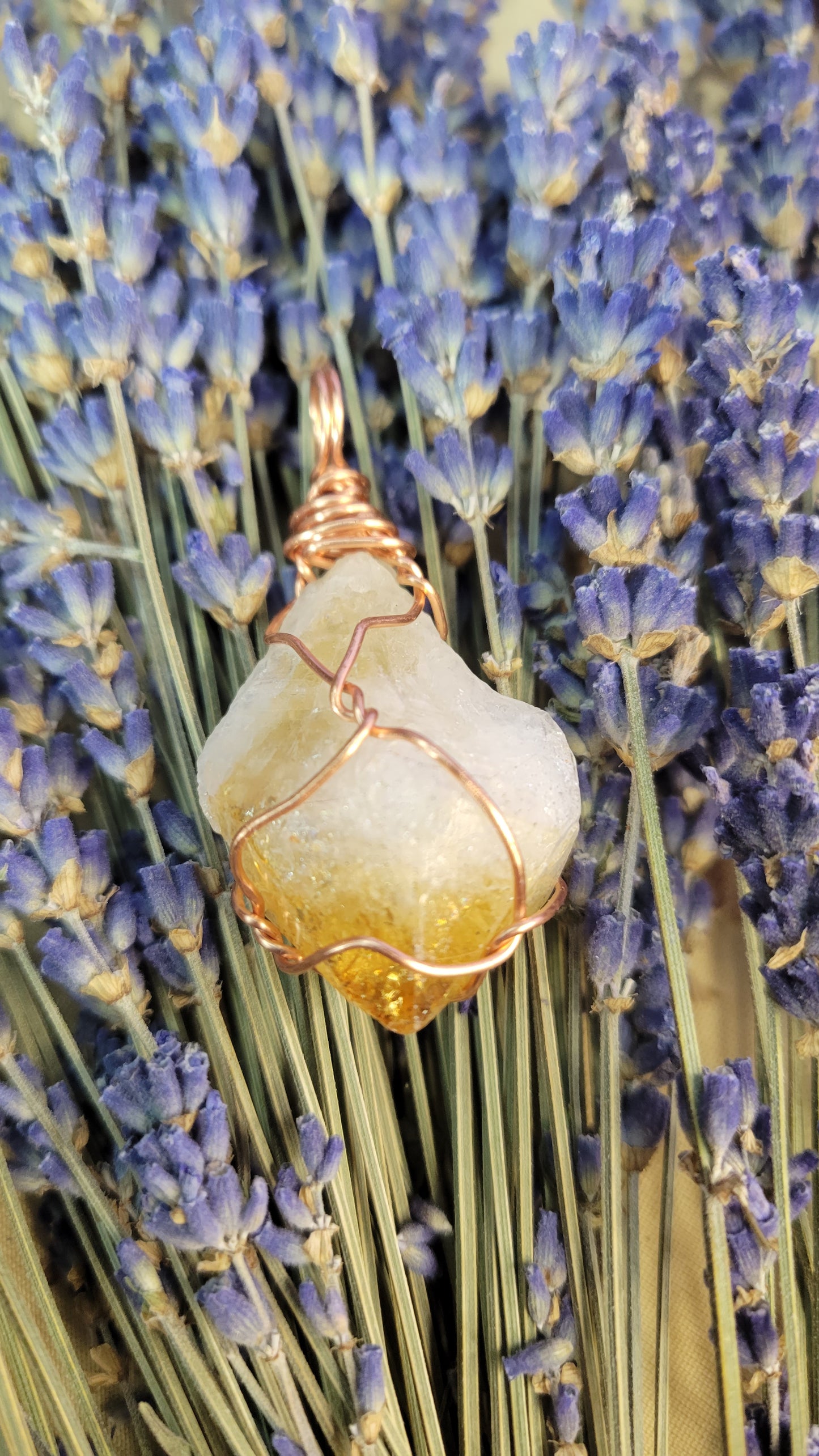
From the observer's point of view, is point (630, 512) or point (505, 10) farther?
point (505, 10)

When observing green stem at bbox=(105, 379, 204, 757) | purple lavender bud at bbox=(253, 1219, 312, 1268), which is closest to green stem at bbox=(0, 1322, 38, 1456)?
purple lavender bud at bbox=(253, 1219, 312, 1268)

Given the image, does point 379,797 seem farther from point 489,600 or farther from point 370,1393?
point 370,1393

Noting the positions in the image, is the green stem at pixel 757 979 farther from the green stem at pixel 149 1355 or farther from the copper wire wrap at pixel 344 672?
→ the green stem at pixel 149 1355

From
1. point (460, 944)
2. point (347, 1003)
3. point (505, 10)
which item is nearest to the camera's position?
point (460, 944)

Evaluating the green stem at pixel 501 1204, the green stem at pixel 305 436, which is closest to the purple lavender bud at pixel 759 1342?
the green stem at pixel 501 1204

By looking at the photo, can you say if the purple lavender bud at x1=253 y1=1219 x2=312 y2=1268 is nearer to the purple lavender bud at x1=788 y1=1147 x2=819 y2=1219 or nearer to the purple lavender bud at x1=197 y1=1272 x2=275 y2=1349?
the purple lavender bud at x1=197 y1=1272 x2=275 y2=1349

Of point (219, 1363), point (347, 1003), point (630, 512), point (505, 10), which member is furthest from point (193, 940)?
point (505, 10)

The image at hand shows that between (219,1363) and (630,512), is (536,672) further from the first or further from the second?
(219,1363)
